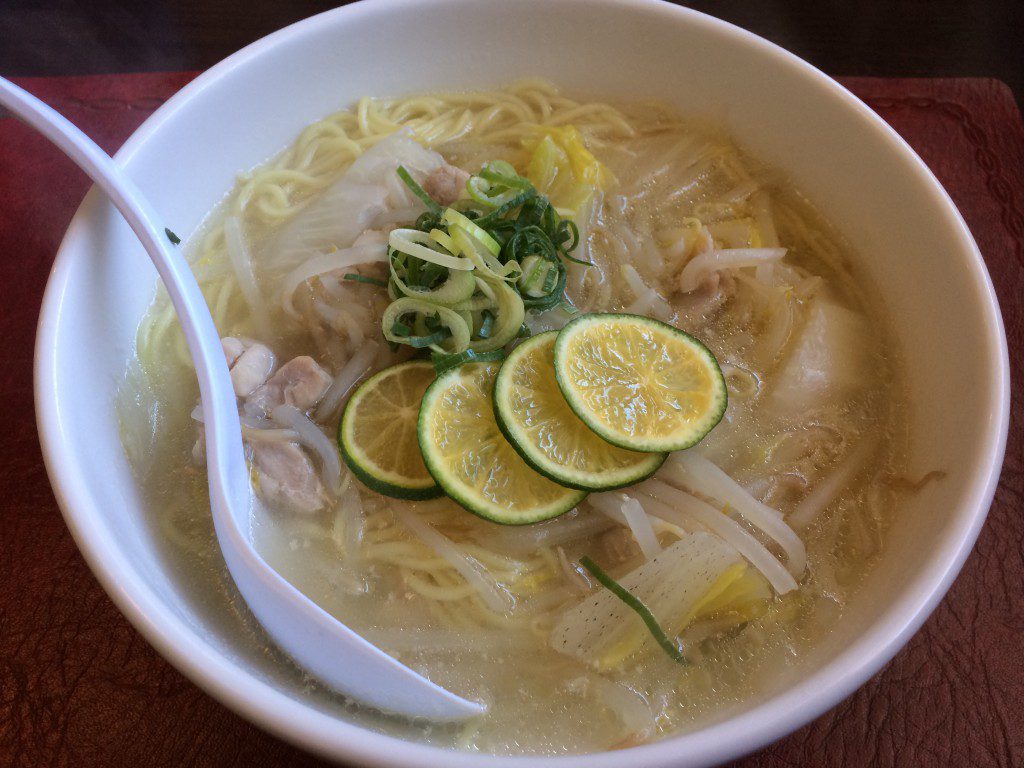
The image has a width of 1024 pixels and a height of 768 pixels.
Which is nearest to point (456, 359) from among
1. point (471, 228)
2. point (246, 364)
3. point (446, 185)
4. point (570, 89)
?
point (471, 228)

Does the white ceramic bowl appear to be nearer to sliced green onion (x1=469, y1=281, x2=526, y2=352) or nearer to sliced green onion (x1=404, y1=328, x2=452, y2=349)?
sliced green onion (x1=404, y1=328, x2=452, y2=349)

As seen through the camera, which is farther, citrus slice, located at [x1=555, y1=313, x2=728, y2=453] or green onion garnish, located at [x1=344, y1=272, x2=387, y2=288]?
green onion garnish, located at [x1=344, y1=272, x2=387, y2=288]

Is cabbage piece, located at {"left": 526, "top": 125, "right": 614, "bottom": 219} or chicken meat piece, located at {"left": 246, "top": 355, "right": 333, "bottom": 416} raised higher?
cabbage piece, located at {"left": 526, "top": 125, "right": 614, "bottom": 219}

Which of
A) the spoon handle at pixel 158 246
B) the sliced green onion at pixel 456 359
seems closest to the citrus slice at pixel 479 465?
the sliced green onion at pixel 456 359

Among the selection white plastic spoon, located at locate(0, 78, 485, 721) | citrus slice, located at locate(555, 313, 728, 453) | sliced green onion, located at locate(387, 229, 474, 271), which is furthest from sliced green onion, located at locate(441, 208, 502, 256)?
white plastic spoon, located at locate(0, 78, 485, 721)

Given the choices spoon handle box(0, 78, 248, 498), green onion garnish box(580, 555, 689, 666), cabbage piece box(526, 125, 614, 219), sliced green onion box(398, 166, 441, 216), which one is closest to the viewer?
green onion garnish box(580, 555, 689, 666)

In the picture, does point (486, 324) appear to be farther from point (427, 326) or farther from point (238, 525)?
point (238, 525)
